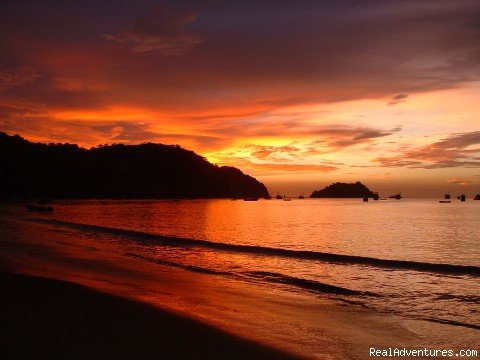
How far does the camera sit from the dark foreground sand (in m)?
7.95

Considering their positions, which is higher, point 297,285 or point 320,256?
point 297,285

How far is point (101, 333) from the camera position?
29.9ft

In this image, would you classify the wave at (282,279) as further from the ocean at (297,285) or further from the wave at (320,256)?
the wave at (320,256)

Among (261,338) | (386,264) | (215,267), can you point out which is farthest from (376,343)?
(386,264)

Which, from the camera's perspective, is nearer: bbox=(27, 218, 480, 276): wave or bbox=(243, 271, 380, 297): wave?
bbox=(243, 271, 380, 297): wave

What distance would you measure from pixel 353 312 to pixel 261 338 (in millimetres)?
4847

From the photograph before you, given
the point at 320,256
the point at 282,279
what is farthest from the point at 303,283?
the point at 320,256

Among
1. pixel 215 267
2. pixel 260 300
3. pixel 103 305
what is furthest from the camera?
pixel 215 267

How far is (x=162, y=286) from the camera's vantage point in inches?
655

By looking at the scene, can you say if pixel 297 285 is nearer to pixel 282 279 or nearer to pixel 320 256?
pixel 282 279

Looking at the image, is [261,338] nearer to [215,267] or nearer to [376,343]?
[376,343]

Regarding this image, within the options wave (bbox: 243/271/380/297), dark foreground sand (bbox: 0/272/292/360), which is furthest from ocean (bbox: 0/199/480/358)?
dark foreground sand (bbox: 0/272/292/360)

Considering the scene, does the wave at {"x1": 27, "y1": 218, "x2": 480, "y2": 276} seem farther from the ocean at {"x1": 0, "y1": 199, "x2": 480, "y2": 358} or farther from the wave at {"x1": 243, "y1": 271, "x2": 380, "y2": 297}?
the wave at {"x1": 243, "y1": 271, "x2": 380, "y2": 297}

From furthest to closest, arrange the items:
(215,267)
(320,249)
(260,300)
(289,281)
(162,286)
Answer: (320,249), (215,267), (289,281), (162,286), (260,300)
